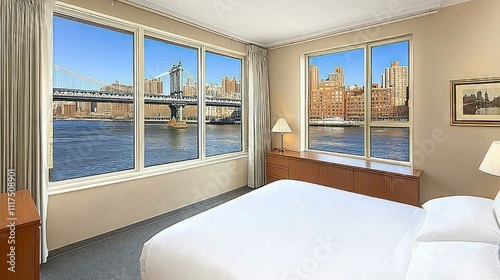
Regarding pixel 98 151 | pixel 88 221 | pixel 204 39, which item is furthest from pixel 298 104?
pixel 88 221

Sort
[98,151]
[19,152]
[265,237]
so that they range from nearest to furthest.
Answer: [265,237] → [19,152] → [98,151]

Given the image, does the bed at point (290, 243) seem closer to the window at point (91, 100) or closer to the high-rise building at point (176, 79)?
the window at point (91, 100)

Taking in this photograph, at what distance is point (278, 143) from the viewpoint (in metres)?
4.84

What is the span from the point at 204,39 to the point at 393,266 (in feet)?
11.9

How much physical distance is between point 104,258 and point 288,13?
346cm

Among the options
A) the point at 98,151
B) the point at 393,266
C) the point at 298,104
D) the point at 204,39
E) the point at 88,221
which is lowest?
the point at 88,221

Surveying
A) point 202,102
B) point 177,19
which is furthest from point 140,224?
point 177,19

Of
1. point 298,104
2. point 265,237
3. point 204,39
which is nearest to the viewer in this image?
point 265,237

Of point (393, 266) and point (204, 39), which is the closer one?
point (393, 266)

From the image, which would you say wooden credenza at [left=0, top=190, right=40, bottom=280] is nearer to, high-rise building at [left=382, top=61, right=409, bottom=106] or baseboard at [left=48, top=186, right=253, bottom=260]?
baseboard at [left=48, top=186, right=253, bottom=260]

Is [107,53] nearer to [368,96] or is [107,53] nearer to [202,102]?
[202,102]

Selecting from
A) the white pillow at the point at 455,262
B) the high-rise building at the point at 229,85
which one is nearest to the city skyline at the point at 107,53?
the high-rise building at the point at 229,85

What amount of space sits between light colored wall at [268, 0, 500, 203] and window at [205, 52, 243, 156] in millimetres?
2366

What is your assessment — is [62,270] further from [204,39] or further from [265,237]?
[204,39]
